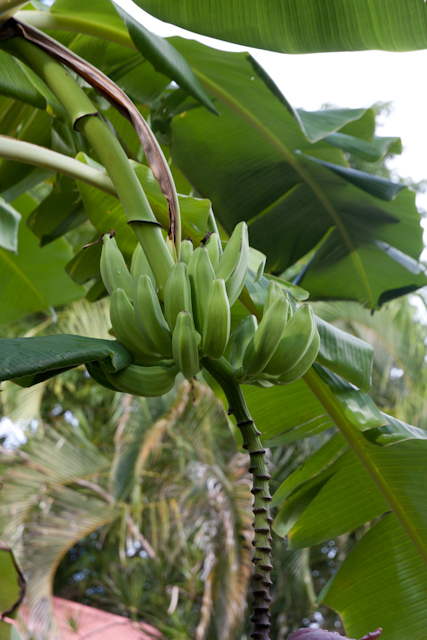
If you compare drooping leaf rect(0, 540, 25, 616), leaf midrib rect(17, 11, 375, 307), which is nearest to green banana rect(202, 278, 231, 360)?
leaf midrib rect(17, 11, 375, 307)

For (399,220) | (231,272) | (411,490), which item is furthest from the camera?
(399,220)

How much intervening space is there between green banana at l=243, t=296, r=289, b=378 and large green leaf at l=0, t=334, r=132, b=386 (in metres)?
0.11

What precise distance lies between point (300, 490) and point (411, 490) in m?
0.18

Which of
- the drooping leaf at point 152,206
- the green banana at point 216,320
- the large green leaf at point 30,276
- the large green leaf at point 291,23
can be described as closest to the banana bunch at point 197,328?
the green banana at point 216,320

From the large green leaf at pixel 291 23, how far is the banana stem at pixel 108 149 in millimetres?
157

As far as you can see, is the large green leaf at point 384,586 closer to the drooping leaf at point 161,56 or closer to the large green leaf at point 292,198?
the large green leaf at point 292,198

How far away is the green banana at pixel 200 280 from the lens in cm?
47

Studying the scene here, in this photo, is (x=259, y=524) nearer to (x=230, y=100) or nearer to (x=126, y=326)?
(x=126, y=326)

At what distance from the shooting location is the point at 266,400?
85 centimetres

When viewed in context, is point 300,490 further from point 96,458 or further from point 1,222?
point 96,458

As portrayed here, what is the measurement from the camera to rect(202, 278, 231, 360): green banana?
16.6 inches

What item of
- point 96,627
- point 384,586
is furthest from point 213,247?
point 96,627

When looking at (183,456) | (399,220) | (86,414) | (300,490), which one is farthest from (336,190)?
(86,414)

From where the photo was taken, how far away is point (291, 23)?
25.0 inches
